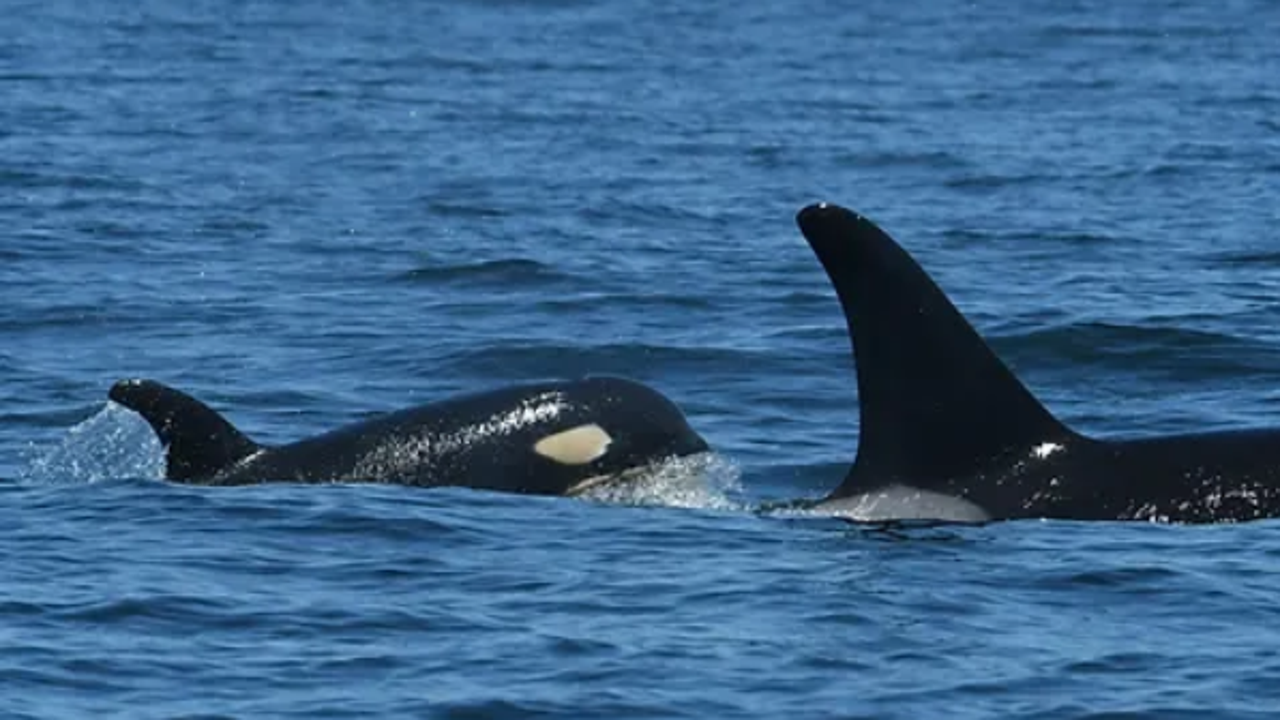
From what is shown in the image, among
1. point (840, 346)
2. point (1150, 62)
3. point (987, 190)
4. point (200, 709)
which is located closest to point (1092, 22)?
Answer: point (1150, 62)

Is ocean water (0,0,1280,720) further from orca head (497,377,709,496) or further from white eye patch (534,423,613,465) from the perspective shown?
white eye patch (534,423,613,465)

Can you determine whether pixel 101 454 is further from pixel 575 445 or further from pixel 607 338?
pixel 607 338

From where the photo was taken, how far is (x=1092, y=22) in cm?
→ 5397

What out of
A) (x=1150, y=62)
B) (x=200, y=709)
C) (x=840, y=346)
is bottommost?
(x=200, y=709)

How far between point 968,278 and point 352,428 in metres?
9.85

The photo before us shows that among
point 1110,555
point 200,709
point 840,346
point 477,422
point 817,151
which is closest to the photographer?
point 200,709

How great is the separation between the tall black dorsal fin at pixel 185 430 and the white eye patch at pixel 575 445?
1.40m

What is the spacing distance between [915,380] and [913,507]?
55 centimetres

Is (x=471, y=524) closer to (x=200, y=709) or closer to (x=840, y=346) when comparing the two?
(x=200, y=709)

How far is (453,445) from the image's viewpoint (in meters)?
15.6

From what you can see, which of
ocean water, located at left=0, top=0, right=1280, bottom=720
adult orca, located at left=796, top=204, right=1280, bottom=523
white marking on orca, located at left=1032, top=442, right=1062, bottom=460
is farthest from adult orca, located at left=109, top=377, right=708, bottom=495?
white marking on orca, located at left=1032, top=442, right=1062, bottom=460

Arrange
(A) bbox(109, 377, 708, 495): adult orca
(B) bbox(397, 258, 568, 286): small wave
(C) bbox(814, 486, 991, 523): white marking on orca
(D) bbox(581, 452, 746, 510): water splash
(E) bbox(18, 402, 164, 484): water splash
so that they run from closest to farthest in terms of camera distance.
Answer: (C) bbox(814, 486, 991, 523): white marking on orca
(D) bbox(581, 452, 746, 510): water splash
(A) bbox(109, 377, 708, 495): adult orca
(E) bbox(18, 402, 164, 484): water splash
(B) bbox(397, 258, 568, 286): small wave

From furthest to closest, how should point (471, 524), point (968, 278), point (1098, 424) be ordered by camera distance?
point (968, 278) < point (1098, 424) < point (471, 524)

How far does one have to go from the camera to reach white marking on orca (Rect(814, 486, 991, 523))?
13.8 m
